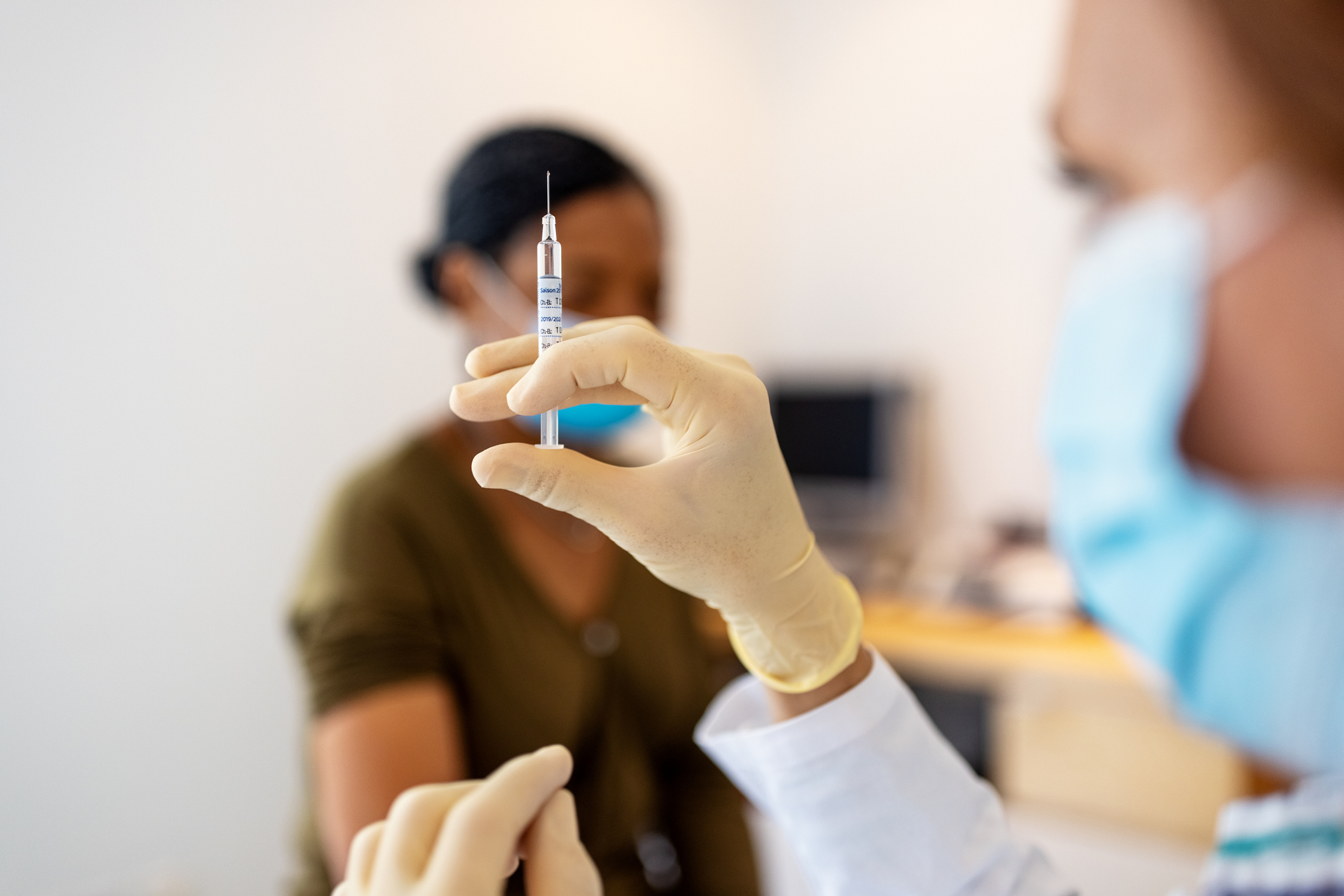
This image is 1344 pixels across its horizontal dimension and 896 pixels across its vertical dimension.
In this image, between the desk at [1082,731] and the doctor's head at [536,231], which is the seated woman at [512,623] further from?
the desk at [1082,731]

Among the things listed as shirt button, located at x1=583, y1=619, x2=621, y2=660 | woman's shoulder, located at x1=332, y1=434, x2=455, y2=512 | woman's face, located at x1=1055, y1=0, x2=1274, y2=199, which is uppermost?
woman's face, located at x1=1055, y1=0, x2=1274, y2=199

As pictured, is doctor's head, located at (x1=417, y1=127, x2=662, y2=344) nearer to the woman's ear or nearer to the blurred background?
the woman's ear

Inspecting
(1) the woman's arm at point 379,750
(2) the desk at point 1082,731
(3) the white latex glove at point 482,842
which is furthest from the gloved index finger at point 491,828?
(2) the desk at point 1082,731

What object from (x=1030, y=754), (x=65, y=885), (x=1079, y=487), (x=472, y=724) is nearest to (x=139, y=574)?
(x=65, y=885)

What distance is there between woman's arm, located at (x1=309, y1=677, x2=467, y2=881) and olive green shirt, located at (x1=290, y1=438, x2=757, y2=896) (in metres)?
0.02

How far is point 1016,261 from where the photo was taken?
7.34ft

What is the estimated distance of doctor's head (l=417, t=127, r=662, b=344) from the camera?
2.06 ft

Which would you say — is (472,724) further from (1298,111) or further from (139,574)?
(1298,111)

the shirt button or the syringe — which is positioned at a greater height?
the syringe

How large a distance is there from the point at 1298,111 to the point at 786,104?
75.0 inches

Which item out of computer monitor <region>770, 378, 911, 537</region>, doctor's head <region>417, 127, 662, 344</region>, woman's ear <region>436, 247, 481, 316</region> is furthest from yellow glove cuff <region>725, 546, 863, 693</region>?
computer monitor <region>770, 378, 911, 537</region>

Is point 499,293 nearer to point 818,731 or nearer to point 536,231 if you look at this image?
point 536,231

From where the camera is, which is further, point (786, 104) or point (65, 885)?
point (786, 104)

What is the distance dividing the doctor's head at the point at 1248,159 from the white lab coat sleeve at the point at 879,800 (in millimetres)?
552
